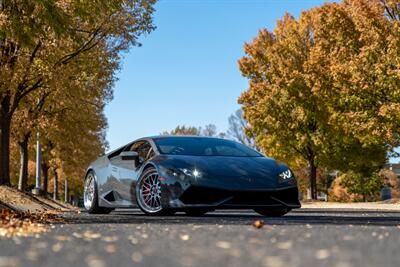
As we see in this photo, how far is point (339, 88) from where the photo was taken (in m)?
28.0

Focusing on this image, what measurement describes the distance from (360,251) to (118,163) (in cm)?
717

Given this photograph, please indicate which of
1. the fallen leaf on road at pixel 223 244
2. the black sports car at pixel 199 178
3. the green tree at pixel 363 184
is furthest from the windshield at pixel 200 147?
the green tree at pixel 363 184

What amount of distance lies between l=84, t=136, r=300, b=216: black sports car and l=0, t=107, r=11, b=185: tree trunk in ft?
37.3

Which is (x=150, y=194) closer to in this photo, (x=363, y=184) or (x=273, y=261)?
(x=273, y=261)

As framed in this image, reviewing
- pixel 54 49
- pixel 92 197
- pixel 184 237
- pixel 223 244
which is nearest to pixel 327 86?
pixel 54 49

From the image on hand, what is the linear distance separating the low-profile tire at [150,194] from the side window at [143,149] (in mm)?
459

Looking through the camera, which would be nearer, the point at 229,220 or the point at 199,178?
the point at 229,220

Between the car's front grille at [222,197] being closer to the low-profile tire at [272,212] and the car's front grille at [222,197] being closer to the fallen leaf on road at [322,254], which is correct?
the low-profile tire at [272,212]

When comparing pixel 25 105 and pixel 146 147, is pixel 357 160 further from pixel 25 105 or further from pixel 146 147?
pixel 146 147

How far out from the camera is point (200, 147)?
1017 centimetres

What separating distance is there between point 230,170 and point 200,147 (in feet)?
3.48

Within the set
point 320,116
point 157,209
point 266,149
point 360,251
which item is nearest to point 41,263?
point 360,251

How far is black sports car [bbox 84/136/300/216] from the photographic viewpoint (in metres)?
9.12

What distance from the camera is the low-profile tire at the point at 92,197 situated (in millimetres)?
11664
